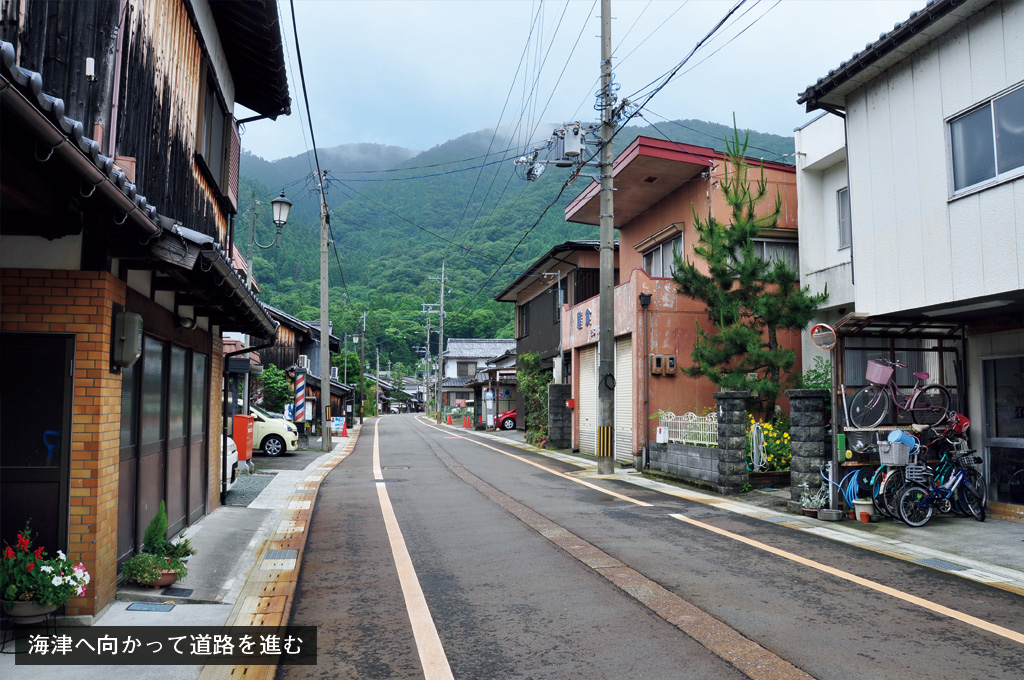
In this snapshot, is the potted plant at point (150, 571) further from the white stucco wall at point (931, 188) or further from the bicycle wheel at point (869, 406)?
the white stucco wall at point (931, 188)

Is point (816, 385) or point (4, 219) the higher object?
point (4, 219)

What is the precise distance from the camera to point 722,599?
246 inches

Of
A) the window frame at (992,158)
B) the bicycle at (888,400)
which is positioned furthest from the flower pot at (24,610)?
the window frame at (992,158)

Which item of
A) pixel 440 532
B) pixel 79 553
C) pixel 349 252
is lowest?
pixel 440 532

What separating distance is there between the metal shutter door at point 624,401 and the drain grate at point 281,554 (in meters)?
12.4

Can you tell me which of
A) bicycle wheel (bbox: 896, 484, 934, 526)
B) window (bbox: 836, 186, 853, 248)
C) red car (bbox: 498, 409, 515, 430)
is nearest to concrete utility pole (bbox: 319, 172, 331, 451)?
window (bbox: 836, 186, 853, 248)

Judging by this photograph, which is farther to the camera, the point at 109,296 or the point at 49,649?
the point at 109,296

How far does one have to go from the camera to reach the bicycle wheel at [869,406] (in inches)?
446

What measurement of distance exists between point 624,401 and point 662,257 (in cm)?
481

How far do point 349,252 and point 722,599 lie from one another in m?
60.9

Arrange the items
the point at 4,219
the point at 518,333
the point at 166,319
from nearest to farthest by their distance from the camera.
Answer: the point at 4,219
the point at 166,319
the point at 518,333

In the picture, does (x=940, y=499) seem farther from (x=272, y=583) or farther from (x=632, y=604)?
(x=272, y=583)

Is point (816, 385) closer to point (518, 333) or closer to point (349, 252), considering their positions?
point (518, 333)

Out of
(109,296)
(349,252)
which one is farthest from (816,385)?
(349,252)
